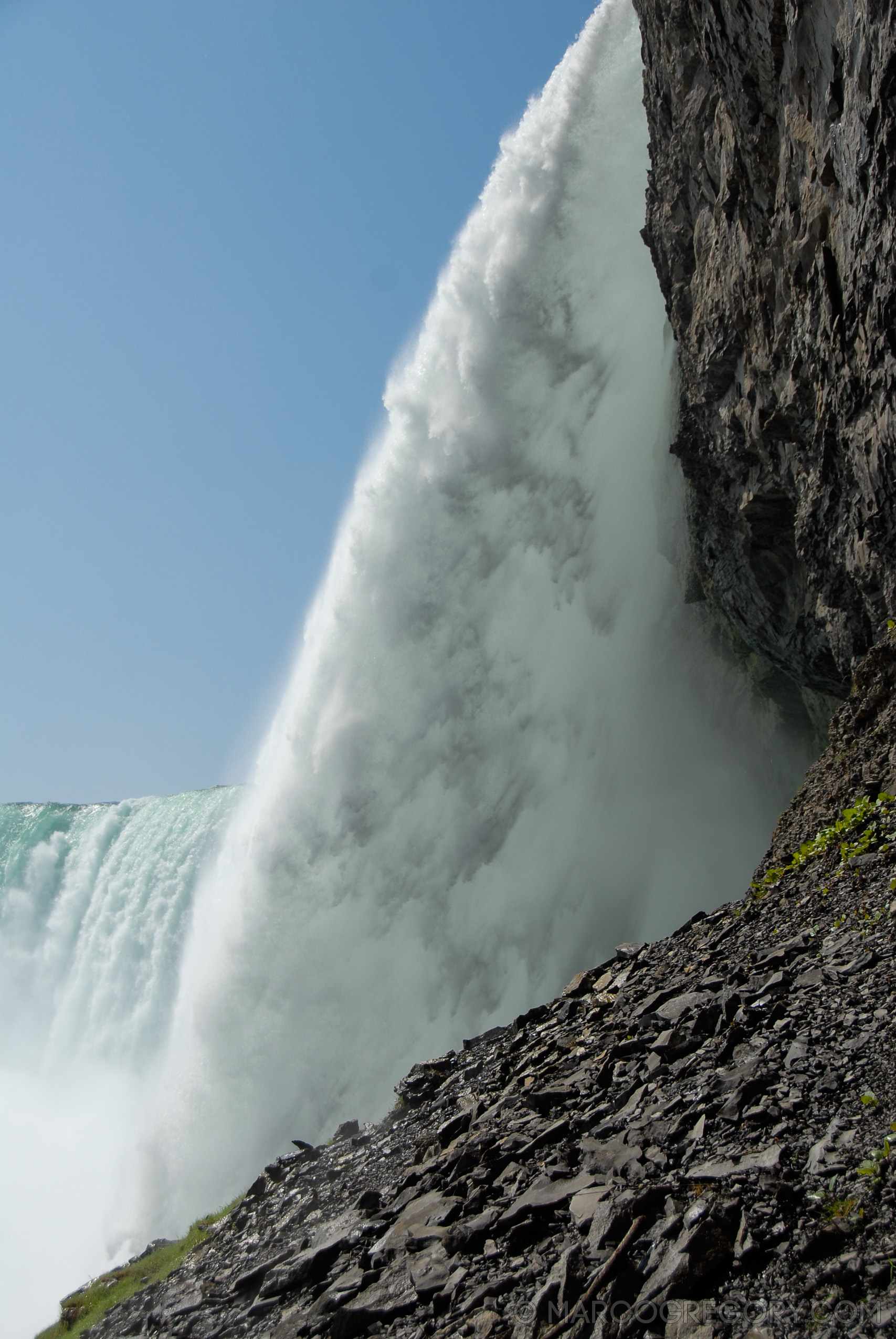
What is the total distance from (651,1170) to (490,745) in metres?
20.0

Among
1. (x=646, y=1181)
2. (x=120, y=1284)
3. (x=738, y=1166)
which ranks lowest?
(x=738, y=1166)

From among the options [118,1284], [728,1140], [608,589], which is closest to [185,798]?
[608,589]

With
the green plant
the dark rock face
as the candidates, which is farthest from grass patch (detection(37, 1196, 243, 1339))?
the dark rock face

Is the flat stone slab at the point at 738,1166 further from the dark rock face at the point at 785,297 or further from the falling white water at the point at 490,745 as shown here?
the falling white water at the point at 490,745

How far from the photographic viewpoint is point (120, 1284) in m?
12.9

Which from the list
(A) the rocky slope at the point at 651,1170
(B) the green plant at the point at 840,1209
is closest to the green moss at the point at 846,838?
(A) the rocky slope at the point at 651,1170

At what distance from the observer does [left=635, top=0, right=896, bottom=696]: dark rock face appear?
9.62 metres

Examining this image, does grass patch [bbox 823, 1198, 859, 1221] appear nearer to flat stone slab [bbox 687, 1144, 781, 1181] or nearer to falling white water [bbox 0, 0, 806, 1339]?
flat stone slab [bbox 687, 1144, 781, 1181]

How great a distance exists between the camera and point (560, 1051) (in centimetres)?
880

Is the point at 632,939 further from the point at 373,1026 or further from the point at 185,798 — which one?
the point at 185,798

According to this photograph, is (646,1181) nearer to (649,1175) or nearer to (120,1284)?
(649,1175)

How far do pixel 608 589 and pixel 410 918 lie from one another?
12.2 metres

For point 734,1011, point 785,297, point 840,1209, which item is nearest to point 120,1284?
point 734,1011

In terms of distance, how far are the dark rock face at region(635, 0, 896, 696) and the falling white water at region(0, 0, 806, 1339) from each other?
595cm
